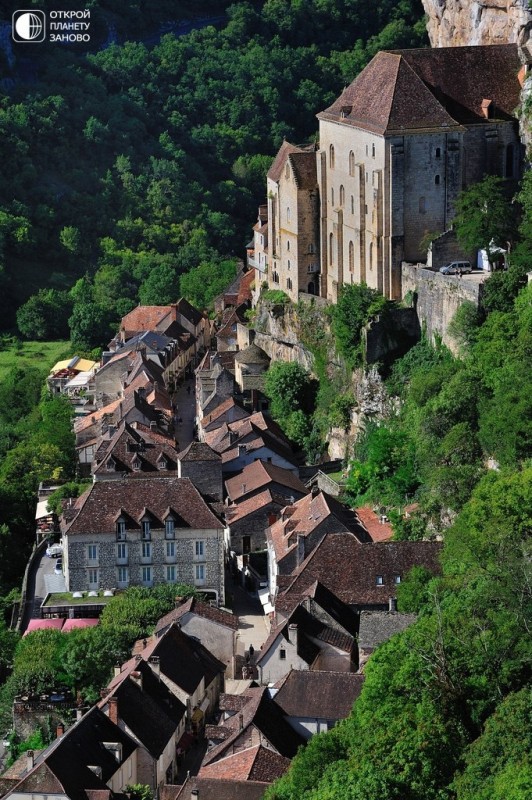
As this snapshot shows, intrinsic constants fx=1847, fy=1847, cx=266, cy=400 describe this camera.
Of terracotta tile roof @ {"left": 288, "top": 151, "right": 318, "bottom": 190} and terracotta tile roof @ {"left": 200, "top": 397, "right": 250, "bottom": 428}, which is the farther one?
terracotta tile roof @ {"left": 288, "top": 151, "right": 318, "bottom": 190}

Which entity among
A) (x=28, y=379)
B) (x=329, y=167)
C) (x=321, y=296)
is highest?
(x=329, y=167)

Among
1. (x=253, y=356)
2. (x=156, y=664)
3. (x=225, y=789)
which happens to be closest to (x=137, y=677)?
(x=156, y=664)

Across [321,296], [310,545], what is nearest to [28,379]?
[321,296]

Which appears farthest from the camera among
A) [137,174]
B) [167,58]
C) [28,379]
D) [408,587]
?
[167,58]

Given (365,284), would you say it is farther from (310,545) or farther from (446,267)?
(310,545)

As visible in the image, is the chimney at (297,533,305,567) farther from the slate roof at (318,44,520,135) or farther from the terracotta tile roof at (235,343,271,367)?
the terracotta tile roof at (235,343,271,367)

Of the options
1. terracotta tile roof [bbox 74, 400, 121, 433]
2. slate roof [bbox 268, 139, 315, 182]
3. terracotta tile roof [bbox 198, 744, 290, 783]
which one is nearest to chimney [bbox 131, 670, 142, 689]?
terracotta tile roof [bbox 198, 744, 290, 783]

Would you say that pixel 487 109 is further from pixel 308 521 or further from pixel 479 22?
pixel 308 521
